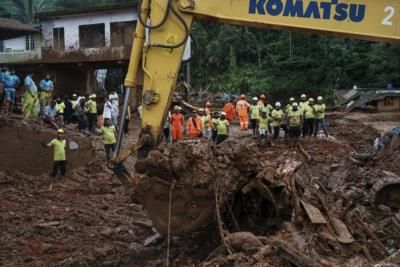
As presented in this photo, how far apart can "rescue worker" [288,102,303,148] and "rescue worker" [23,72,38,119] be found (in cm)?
861

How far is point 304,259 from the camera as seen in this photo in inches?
235

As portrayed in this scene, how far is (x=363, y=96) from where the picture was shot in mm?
27078

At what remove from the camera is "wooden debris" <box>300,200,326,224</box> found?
7076 millimetres

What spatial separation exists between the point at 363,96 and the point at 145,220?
64.5 feet

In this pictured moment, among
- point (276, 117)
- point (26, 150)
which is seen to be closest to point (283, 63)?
point (276, 117)

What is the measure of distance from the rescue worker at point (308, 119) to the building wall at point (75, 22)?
1165cm

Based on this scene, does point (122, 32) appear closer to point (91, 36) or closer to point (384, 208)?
point (91, 36)

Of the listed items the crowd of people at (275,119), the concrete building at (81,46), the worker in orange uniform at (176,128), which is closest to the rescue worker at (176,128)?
the worker in orange uniform at (176,128)

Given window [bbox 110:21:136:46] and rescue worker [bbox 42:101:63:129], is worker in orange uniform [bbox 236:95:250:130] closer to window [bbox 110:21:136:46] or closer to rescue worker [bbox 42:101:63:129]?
rescue worker [bbox 42:101:63:129]

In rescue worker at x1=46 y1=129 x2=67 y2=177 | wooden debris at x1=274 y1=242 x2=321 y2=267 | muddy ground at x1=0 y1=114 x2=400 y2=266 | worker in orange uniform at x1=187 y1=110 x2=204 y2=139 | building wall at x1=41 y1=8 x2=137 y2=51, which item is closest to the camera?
wooden debris at x1=274 y1=242 x2=321 y2=267

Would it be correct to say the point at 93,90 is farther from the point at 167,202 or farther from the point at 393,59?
the point at 167,202

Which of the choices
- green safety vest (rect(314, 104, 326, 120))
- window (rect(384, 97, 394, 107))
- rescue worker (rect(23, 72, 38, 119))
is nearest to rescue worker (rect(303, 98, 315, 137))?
green safety vest (rect(314, 104, 326, 120))

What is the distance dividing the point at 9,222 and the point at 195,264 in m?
4.19

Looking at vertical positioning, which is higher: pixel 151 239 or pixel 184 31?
pixel 184 31
